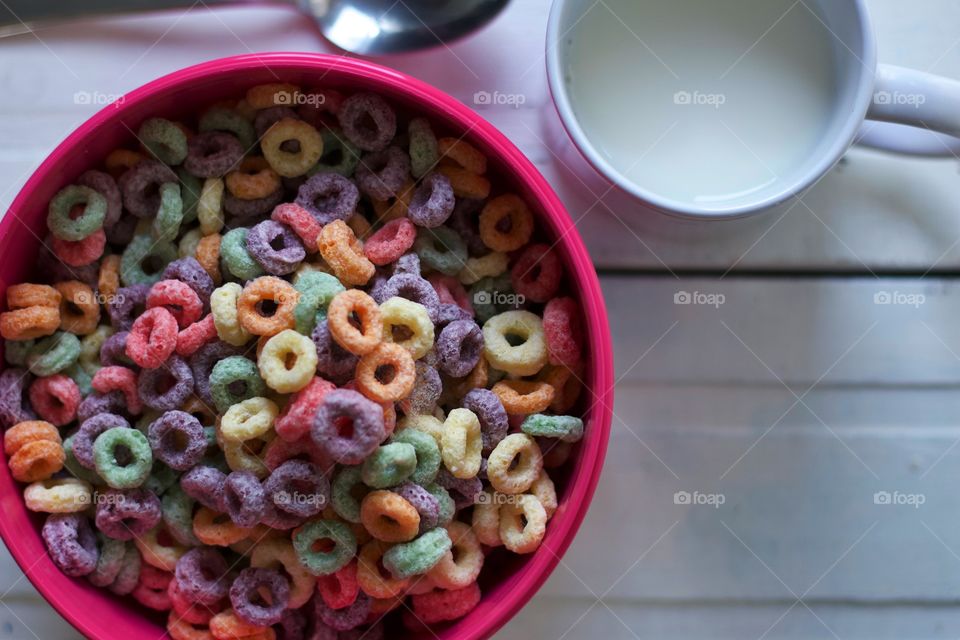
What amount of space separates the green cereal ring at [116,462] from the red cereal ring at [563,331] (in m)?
0.31

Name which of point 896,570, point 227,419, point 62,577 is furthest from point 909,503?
point 62,577

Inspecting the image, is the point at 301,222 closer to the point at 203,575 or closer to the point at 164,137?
the point at 164,137

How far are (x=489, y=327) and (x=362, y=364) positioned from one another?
0.36ft

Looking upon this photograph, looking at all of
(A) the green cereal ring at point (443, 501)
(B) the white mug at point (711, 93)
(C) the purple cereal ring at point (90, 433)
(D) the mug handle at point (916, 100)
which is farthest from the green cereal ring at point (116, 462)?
(D) the mug handle at point (916, 100)

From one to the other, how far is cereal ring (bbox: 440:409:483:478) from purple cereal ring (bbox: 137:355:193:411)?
0.64 feet

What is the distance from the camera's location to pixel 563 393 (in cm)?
67

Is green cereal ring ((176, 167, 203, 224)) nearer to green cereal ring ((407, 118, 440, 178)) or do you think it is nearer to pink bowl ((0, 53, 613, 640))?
pink bowl ((0, 53, 613, 640))

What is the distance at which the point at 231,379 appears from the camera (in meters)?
0.62

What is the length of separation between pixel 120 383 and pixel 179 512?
0.11 m

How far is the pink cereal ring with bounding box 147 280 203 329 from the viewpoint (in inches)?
24.5

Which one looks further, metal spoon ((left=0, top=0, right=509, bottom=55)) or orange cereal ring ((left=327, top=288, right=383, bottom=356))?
metal spoon ((left=0, top=0, right=509, bottom=55))

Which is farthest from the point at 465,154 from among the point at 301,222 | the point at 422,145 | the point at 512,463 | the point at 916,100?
the point at 916,100

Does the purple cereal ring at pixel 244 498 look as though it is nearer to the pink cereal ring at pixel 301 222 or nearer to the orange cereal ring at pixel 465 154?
the pink cereal ring at pixel 301 222

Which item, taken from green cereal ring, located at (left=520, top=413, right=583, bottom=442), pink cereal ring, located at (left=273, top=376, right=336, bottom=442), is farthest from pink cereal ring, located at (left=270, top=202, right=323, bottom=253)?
green cereal ring, located at (left=520, top=413, right=583, bottom=442)
